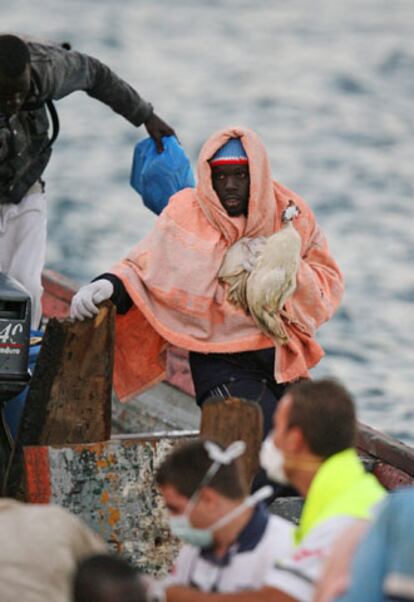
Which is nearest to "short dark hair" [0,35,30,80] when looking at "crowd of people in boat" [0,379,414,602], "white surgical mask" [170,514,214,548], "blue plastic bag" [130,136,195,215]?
"blue plastic bag" [130,136,195,215]

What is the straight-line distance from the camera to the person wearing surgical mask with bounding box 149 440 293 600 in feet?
16.2

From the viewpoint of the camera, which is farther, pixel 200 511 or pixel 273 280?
pixel 273 280

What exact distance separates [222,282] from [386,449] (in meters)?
1.44

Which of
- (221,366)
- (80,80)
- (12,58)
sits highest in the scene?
Result: (12,58)

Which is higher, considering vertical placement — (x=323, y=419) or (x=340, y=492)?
(x=323, y=419)

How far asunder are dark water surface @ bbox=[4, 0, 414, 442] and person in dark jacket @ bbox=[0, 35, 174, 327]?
287 inches

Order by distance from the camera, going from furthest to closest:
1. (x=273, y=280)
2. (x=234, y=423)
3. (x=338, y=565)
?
(x=273, y=280)
(x=234, y=423)
(x=338, y=565)

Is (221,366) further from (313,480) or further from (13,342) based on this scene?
(313,480)

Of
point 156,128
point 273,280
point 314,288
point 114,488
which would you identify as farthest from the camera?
point 156,128

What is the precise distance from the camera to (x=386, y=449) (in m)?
8.16

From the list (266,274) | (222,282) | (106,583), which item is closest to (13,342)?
(222,282)

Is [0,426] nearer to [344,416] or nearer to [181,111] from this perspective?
[344,416]

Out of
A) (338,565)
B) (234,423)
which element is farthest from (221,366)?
(338,565)

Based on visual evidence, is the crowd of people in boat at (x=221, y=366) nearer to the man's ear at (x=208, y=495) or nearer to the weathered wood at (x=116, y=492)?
the man's ear at (x=208, y=495)
